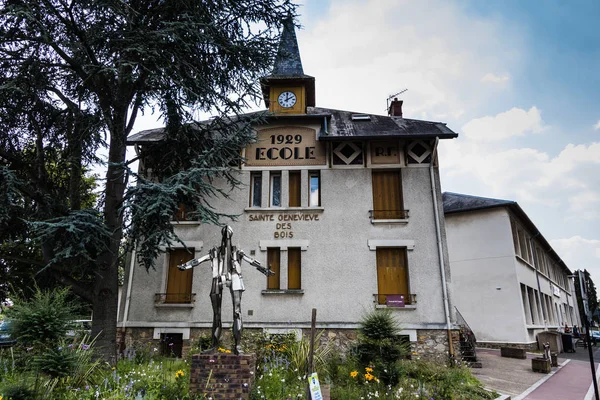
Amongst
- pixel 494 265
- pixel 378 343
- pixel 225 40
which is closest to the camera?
pixel 378 343

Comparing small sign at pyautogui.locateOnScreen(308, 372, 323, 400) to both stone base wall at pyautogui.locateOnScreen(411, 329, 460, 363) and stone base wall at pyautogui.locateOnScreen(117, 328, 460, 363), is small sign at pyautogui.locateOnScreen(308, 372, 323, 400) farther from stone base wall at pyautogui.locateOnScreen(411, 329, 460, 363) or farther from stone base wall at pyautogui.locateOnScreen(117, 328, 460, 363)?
stone base wall at pyautogui.locateOnScreen(411, 329, 460, 363)

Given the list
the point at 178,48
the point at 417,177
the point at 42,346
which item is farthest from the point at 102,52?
the point at 417,177

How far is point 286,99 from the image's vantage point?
1496 cm

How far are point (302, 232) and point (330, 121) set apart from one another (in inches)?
188

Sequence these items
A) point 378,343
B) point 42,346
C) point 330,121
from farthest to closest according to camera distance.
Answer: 1. point 330,121
2. point 378,343
3. point 42,346

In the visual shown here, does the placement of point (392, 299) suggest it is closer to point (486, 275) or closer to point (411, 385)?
point (411, 385)

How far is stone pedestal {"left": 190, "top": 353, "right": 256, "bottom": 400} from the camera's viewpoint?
652cm

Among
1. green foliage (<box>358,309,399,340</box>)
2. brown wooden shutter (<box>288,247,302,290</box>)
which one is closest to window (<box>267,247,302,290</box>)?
brown wooden shutter (<box>288,247,302,290</box>)

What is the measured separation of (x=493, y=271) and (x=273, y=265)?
487 inches

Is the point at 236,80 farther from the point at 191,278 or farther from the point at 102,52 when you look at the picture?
the point at 191,278

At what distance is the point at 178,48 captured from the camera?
395 inches

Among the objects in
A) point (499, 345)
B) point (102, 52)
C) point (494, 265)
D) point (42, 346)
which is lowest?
point (499, 345)

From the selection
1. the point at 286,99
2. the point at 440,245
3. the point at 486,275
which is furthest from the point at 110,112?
the point at 486,275

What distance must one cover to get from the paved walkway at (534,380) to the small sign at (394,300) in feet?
9.70
